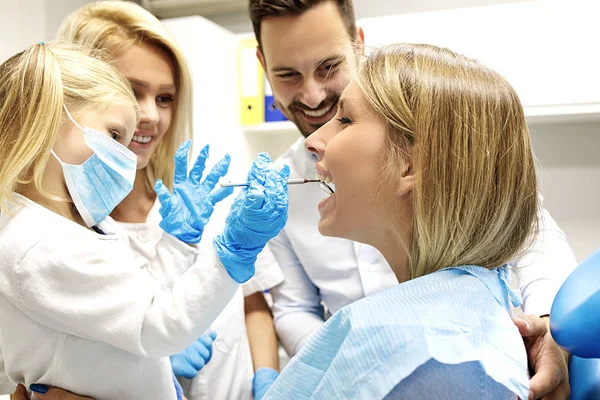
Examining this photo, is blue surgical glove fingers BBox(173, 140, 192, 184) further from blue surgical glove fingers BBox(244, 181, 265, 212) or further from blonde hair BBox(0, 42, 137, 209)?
blue surgical glove fingers BBox(244, 181, 265, 212)

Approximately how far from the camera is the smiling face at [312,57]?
158 cm

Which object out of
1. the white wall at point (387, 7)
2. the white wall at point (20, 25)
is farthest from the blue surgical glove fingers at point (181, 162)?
the white wall at point (387, 7)

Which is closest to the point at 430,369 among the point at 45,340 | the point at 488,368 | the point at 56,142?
the point at 488,368

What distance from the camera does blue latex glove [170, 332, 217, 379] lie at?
137 cm

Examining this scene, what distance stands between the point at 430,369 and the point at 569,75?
1.90 metres

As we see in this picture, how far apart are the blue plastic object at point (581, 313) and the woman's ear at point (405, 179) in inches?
12.0

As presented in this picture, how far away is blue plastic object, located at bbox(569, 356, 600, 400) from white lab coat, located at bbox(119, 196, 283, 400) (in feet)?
2.91

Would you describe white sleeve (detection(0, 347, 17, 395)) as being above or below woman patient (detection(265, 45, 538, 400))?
below

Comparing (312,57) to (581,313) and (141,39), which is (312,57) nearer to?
(141,39)

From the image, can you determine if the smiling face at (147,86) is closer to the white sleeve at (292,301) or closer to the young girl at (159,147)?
the young girl at (159,147)

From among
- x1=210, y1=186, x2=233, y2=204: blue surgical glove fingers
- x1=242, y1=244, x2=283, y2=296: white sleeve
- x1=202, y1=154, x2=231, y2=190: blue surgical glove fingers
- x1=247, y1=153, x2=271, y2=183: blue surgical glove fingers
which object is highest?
x1=247, y1=153, x2=271, y2=183: blue surgical glove fingers

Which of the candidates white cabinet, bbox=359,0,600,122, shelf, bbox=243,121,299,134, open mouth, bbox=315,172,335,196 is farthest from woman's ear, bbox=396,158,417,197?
shelf, bbox=243,121,299,134

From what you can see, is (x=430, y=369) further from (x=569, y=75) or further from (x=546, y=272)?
(x=569, y=75)

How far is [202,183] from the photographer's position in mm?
1435
